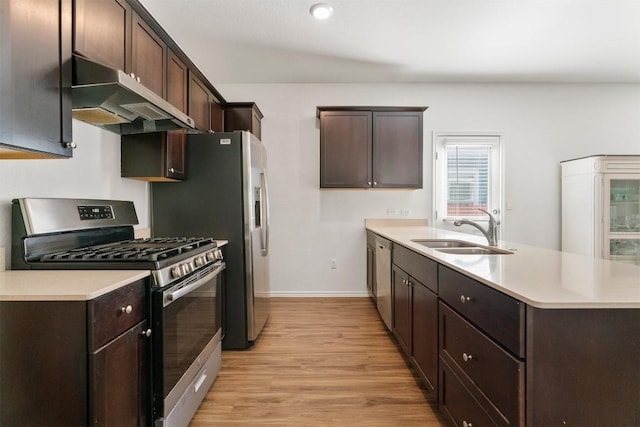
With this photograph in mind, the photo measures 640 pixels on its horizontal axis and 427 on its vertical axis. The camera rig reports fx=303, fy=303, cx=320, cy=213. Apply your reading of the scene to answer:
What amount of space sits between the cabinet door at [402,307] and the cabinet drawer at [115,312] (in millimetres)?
1581

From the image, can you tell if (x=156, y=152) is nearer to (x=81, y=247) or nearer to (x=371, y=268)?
(x=81, y=247)

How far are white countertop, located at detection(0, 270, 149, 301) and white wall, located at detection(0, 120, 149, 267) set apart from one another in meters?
0.29

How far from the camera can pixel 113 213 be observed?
1.99 m

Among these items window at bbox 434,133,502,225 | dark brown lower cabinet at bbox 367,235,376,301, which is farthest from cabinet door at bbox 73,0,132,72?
window at bbox 434,133,502,225

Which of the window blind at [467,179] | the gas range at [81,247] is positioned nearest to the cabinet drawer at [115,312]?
the gas range at [81,247]

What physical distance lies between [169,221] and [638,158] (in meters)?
4.73

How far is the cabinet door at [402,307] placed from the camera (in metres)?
2.07

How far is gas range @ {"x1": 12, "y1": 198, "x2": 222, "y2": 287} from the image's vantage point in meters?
1.36

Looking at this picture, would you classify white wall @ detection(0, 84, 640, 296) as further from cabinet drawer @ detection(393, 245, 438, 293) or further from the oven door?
the oven door

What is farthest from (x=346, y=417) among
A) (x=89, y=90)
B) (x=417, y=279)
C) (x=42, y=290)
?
(x=89, y=90)

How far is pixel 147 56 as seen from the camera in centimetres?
194

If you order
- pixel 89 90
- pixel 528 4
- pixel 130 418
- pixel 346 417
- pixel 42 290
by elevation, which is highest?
pixel 528 4

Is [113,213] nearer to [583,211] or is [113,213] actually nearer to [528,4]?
[528,4]

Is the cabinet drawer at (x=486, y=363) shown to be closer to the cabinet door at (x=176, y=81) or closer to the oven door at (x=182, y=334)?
the oven door at (x=182, y=334)
